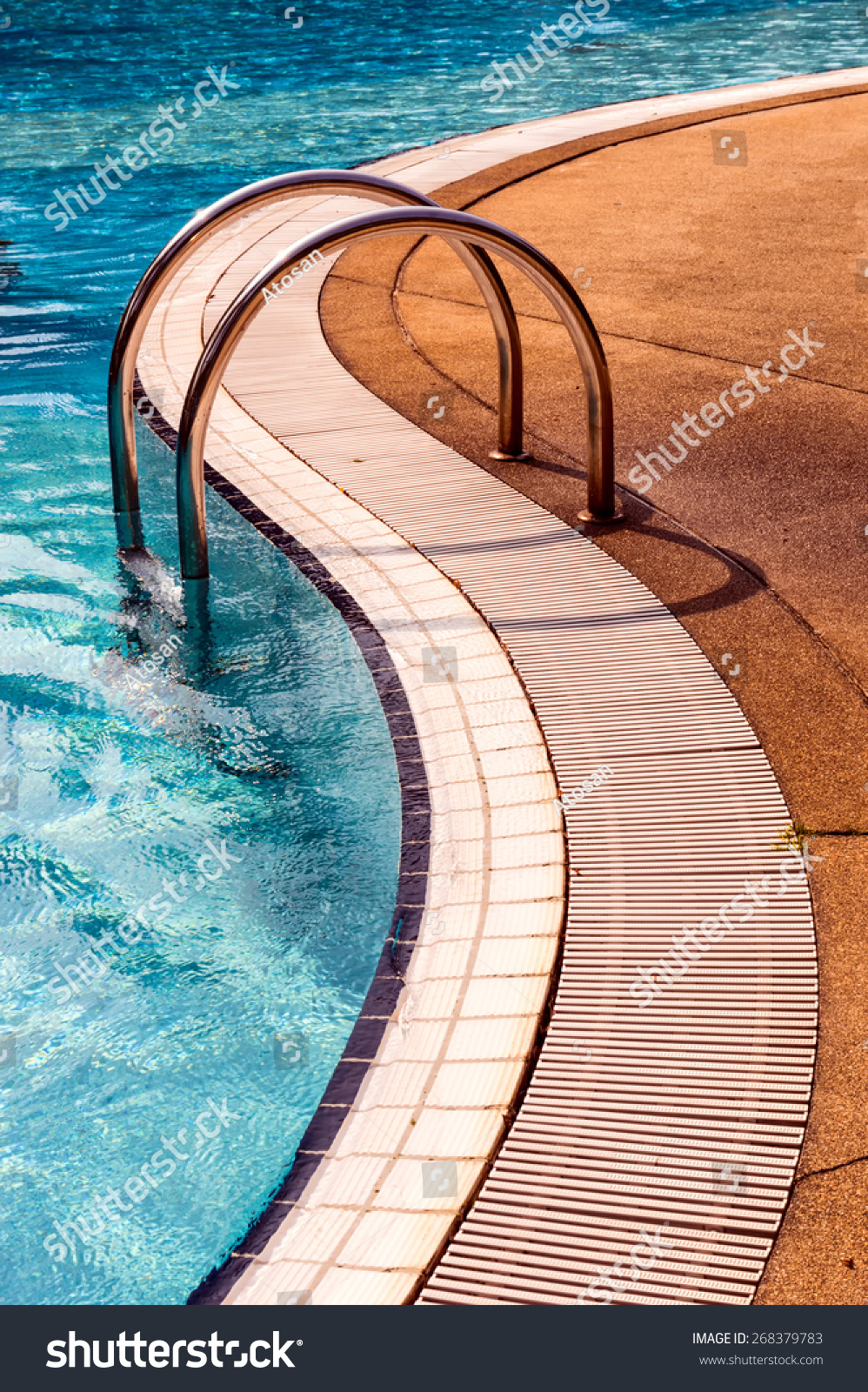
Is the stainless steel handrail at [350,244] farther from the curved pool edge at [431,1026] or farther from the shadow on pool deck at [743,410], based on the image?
the curved pool edge at [431,1026]

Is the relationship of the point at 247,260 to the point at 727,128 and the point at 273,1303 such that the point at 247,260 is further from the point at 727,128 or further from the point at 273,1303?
the point at 273,1303

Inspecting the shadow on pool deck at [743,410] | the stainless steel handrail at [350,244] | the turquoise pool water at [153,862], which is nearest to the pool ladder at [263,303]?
the stainless steel handrail at [350,244]

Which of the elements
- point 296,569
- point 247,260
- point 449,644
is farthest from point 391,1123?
point 247,260

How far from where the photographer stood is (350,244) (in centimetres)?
502

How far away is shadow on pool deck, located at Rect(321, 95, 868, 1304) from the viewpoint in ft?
10.8

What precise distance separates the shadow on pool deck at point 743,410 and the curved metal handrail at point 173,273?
1.65 feet

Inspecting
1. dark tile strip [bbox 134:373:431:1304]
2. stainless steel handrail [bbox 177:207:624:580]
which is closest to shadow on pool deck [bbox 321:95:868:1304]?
stainless steel handrail [bbox 177:207:624:580]

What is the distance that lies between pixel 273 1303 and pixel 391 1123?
0.50 metres

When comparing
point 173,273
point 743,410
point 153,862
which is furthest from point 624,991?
point 743,410

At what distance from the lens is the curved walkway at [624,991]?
2.67 meters

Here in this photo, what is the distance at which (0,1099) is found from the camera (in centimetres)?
334

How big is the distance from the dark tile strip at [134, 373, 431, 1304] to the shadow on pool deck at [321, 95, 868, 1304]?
105 cm

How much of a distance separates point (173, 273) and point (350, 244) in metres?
1.11

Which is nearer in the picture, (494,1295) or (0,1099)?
(494,1295)
